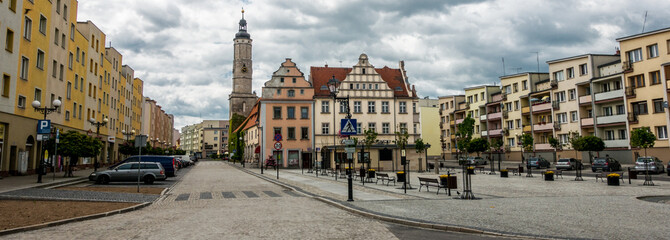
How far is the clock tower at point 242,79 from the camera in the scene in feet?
377

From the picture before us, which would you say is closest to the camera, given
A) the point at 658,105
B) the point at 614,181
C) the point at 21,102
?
the point at 614,181

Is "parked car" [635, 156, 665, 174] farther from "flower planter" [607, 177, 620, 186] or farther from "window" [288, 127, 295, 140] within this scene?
"window" [288, 127, 295, 140]

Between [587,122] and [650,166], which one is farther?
[587,122]

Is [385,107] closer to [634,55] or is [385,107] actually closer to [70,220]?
[634,55]

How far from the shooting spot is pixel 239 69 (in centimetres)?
11600

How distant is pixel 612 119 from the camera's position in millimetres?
48594

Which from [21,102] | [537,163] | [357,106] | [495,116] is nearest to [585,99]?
[537,163]

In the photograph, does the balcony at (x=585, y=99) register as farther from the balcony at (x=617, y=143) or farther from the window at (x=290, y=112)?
the window at (x=290, y=112)

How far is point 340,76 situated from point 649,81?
116 ft

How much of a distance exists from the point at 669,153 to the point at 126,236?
5054 cm

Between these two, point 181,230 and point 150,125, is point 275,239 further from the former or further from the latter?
point 150,125

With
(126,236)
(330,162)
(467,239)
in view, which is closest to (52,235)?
(126,236)

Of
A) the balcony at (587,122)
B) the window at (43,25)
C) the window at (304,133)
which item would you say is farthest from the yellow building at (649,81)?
the window at (43,25)

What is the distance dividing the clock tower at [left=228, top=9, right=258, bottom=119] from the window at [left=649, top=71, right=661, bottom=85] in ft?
294
